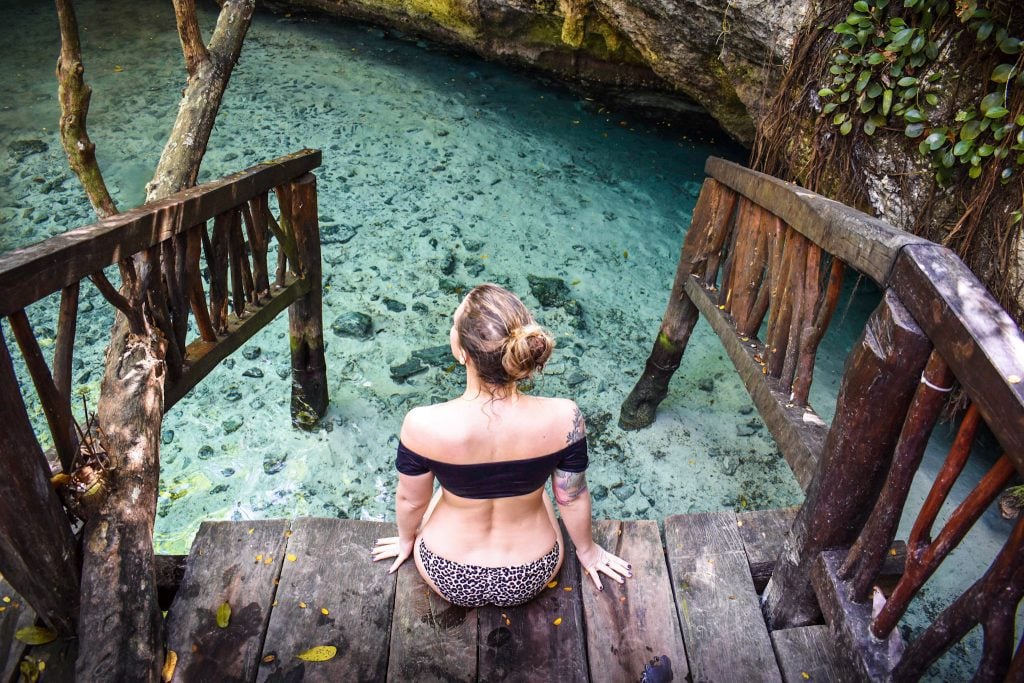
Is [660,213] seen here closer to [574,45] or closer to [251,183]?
[574,45]

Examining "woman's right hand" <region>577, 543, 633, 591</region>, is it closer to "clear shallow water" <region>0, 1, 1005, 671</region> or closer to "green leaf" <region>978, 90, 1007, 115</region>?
"clear shallow water" <region>0, 1, 1005, 671</region>

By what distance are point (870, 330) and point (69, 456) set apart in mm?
2323

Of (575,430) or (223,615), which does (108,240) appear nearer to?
(223,615)

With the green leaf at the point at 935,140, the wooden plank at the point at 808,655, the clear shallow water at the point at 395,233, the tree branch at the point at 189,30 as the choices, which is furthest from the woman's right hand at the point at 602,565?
the tree branch at the point at 189,30

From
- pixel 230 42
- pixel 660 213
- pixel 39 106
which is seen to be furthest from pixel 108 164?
pixel 660 213

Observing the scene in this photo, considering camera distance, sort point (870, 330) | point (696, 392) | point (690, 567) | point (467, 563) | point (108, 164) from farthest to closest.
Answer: point (108, 164) < point (696, 392) < point (690, 567) < point (467, 563) < point (870, 330)

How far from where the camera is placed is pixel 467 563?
7.57 feet

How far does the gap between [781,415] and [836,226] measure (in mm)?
813

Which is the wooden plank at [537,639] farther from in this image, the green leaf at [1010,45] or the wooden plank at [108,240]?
the green leaf at [1010,45]

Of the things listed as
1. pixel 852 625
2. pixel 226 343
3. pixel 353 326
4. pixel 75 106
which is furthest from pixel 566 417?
pixel 353 326

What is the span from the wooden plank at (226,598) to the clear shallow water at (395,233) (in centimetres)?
153

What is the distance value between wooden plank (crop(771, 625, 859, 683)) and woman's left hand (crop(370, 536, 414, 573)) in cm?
126

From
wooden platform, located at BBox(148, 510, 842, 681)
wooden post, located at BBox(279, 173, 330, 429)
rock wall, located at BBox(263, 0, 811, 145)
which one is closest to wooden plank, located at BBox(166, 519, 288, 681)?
wooden platform, located at BBox(148, 510, 842, 681)

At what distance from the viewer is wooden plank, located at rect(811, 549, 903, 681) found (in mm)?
1925
